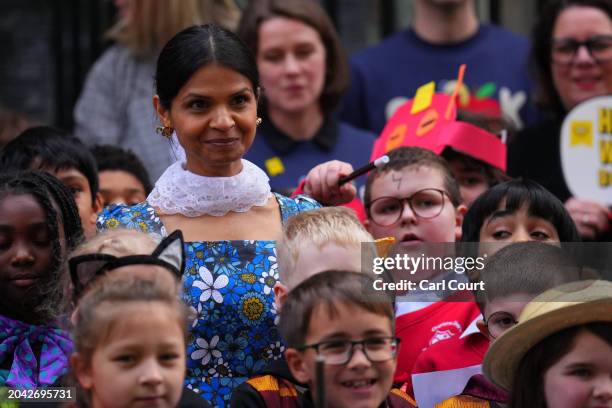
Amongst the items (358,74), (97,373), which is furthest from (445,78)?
(97,373)

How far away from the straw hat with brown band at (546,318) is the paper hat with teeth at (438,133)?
162 cm

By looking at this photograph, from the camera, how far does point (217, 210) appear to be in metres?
4.52

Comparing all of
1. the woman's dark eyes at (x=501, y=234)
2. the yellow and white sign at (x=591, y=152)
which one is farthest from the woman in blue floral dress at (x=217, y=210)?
the yellow and white sign at (x=591, y=152)

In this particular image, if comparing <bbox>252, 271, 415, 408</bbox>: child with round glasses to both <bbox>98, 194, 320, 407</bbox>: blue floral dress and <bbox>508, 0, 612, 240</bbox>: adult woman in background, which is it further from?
<bbox>508, 0, 612, 240</bbox>: adult woman in background

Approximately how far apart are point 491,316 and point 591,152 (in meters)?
1.69

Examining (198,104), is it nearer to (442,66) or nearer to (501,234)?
(501,234)

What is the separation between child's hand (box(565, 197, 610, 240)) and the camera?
5566mm

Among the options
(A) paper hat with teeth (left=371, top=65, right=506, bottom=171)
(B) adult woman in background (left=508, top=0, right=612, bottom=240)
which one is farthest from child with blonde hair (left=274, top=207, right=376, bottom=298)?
(B) adult woman in background (left=508, top=0, right=612, bottom=240)

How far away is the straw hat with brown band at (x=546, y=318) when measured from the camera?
3717 millimetres

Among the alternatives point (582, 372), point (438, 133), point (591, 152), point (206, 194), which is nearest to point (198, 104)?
point (206, 194)

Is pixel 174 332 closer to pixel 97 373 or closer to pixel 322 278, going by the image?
pixel 97 373

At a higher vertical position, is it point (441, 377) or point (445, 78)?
point (445, 78)

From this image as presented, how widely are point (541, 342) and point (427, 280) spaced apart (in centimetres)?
64

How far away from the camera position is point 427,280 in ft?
14.3
